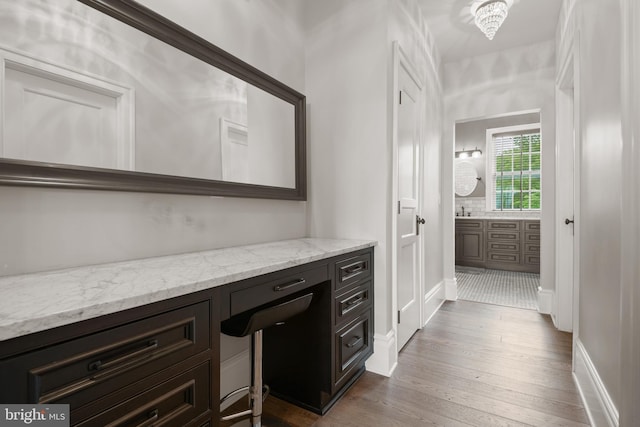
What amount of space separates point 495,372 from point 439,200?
1.96 meters

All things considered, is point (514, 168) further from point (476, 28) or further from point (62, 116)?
point (62, 116)

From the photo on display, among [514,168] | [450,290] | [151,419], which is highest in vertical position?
[514,168]

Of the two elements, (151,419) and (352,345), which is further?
(352,345)

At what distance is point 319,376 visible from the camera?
5.61ft

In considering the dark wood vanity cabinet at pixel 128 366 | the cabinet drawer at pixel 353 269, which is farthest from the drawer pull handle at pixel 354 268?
the dark wood vanity cabinet at pixel 128 366

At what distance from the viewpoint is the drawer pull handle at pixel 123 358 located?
74 cm

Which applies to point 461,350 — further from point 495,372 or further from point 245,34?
point 245,34

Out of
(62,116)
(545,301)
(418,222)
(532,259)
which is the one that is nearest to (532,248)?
(532,259)

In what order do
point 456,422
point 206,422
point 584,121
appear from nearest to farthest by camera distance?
point 206,422 < point 456,422 < point 584,121

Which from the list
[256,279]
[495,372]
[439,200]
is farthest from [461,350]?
[256,279]

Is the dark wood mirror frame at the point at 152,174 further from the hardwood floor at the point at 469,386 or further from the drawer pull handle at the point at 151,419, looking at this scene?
the hardwood floor at the point at 469,386

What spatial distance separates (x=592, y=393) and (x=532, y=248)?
4034 mm

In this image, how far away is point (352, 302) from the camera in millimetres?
1899

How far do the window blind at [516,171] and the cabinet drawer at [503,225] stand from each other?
2.01ft
